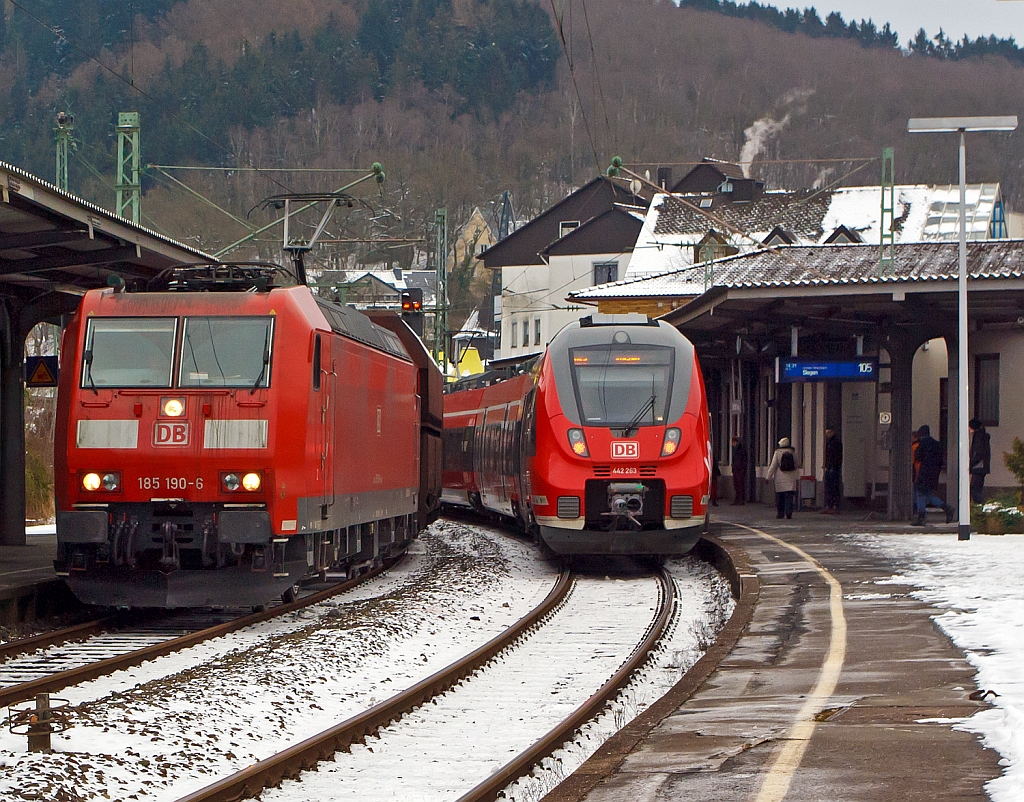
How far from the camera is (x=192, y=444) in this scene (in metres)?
13.4

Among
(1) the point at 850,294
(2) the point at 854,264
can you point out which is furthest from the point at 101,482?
(2) the point at 854,264

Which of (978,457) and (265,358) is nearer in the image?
(265,358)

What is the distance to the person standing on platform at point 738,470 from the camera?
34281 millimetres

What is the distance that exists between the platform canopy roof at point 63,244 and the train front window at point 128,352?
1.35 meters

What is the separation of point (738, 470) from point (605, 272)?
4484 cm

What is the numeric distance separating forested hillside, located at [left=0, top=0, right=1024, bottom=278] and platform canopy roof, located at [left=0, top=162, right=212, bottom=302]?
25.7 metres

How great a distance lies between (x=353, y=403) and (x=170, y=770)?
8159 mm

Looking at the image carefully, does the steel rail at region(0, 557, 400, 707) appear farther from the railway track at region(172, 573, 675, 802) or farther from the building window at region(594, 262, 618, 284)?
the building window at region(594, 262, 618, 284)

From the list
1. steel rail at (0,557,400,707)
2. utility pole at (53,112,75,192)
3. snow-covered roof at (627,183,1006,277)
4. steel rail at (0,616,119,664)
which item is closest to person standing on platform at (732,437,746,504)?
utility pole at (53,112,75,192)

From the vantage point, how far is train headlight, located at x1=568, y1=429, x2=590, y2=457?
61.8ft

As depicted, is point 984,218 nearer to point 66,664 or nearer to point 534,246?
point 534,246

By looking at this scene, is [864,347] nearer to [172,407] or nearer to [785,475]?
[785,475]

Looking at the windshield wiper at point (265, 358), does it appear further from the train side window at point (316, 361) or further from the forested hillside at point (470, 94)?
the forested hillside at point (470, 94)

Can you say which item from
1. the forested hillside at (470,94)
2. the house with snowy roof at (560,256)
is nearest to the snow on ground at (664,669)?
the forested hillside at (470,94)
